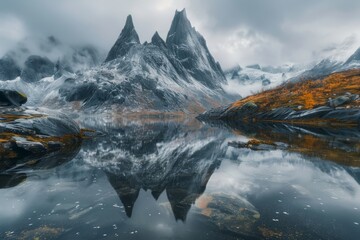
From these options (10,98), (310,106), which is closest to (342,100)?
(310,106)

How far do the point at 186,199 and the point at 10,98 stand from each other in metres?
56.0

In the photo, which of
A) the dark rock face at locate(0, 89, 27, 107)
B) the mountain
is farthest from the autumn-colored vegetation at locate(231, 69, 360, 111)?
the dark rock face at locate(0, 89, 27, 107)

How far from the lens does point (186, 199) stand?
24.6m

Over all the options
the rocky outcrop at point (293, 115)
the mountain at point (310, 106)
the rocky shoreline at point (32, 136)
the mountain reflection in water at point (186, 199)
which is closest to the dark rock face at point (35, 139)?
the rocky shoreline at point (32, 136)

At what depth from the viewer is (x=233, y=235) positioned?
17906 millimetres

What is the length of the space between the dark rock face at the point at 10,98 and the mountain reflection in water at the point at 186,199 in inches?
1207

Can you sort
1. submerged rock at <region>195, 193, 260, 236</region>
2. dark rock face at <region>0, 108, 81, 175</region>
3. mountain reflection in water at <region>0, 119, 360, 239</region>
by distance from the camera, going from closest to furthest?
mountain reflection in water at <region>0, 119, 360, 239</region>
submerged rock at <region>195, 193, 260, 236</region>
dark rock face at <region>0, 108, 81, 175</region>

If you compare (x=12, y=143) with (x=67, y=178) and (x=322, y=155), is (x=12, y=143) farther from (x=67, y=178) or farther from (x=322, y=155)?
(x=322, y=155)

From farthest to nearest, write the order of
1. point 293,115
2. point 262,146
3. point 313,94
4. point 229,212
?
1. point 313,94
2. point 293,115
3. point 262,146
4. point 229,212

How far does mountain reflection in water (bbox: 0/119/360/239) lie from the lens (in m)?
18.8

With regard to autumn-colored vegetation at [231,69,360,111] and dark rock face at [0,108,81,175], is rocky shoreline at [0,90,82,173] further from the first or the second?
autumn-colored vegetation at [231,69,360,111]

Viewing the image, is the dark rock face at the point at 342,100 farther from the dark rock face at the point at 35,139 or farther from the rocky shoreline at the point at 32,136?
the dark rock face at the point at 35,139

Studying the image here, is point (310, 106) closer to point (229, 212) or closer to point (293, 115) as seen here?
point (293, 115)

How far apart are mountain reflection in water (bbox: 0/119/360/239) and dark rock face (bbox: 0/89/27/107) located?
30.6 meters
